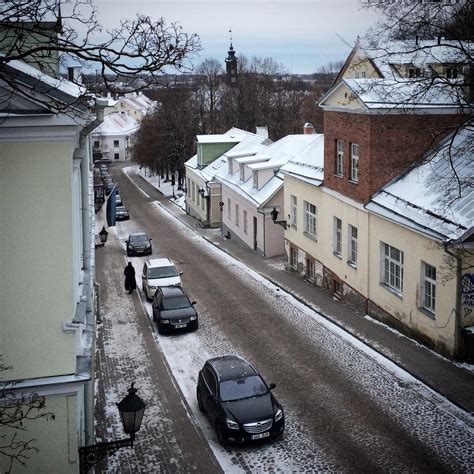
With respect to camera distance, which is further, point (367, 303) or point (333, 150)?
point (333, 150)

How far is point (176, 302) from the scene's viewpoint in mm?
22094

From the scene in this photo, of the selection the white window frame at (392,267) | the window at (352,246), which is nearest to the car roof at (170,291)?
the window at (352,246)

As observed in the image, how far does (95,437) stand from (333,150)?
14520 mm

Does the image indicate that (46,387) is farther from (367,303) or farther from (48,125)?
(367,303)

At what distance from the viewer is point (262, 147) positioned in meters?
40.6

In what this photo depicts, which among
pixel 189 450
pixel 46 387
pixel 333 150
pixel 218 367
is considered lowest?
pixel 189 450

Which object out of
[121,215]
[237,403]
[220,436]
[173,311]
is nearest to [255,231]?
[173,311]

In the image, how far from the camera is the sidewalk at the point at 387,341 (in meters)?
15.9

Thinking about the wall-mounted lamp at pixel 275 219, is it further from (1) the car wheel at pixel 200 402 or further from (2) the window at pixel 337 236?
(1) the car wheel at pixel 200 402

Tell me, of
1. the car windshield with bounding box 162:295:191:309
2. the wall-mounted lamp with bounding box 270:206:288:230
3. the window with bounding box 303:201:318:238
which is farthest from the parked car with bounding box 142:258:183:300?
the wall-mounted lamp with bounding box 270:206:288:230

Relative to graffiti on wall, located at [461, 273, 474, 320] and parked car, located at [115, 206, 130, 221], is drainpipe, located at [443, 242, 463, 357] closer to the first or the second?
graffiti on wall, located at [461, 273, 474, 320]

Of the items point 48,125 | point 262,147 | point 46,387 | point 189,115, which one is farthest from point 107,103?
point 189,115

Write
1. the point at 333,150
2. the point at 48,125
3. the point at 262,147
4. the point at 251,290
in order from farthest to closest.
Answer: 1. the point at 262,147
2. the point at 251,290
3. the point at 333,150
4. the point at 48,125

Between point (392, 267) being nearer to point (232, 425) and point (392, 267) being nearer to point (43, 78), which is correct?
point (232, 425)
